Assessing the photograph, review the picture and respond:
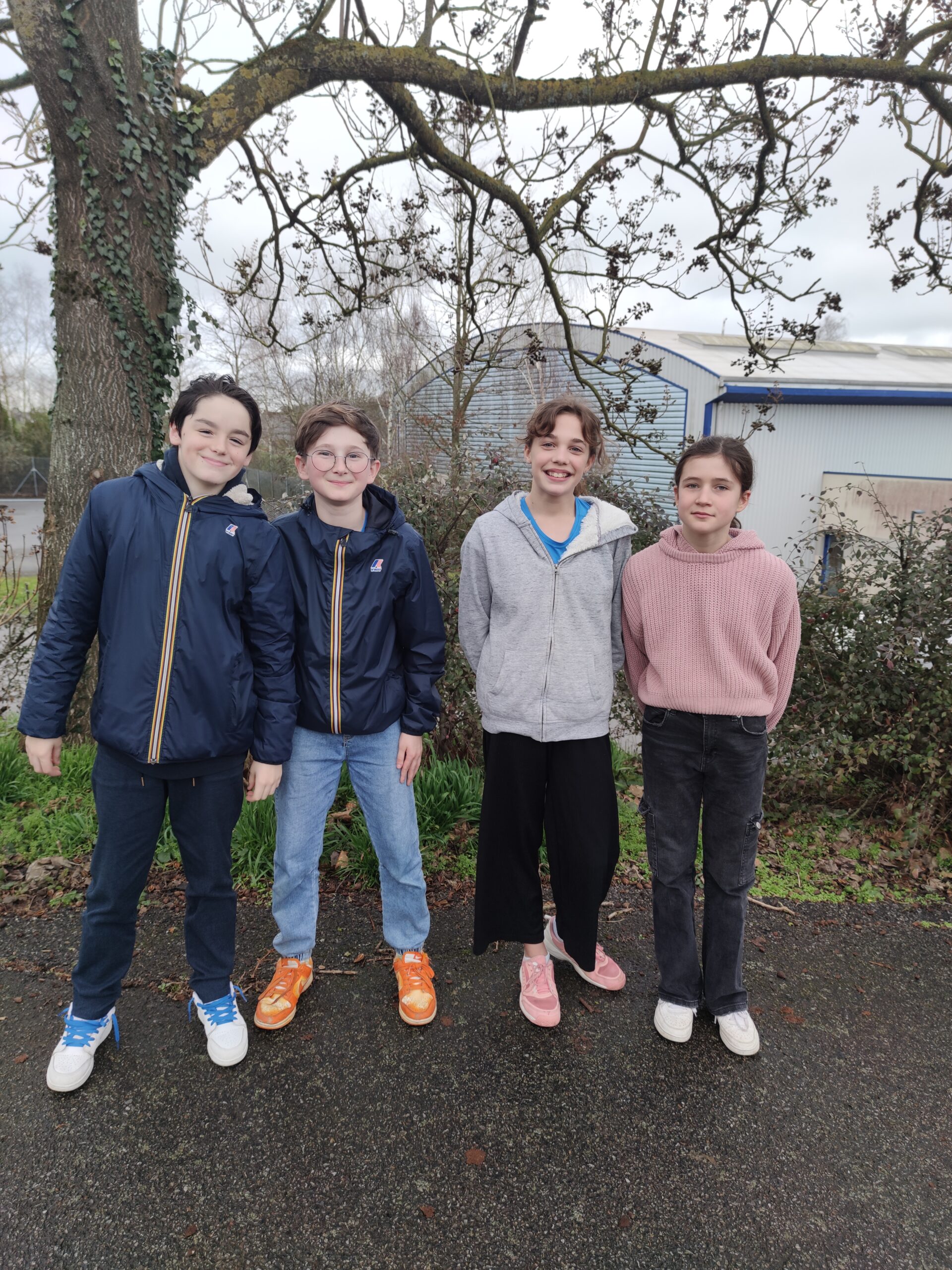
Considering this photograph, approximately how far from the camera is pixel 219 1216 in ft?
6.19

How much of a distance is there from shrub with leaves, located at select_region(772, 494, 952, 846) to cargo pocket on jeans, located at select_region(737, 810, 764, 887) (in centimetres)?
182

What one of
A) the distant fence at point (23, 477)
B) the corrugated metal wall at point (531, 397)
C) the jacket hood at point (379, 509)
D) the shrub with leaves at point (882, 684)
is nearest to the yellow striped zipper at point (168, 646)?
the jacket hood at point (379, 509)

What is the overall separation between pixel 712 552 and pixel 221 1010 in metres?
2.27

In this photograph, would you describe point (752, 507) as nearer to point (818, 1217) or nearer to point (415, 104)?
point (415, 104)

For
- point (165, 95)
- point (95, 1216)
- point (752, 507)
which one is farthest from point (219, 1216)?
point (752, 507)

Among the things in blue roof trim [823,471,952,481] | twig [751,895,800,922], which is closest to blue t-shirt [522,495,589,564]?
twig [751,895,800,922]

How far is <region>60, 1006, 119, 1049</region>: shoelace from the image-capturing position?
236cm

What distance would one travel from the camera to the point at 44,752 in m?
2.28

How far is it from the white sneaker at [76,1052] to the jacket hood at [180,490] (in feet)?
5.59

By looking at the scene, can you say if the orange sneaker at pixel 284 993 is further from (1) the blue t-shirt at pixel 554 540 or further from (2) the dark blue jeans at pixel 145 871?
(1) the blue t-shirt at pixel 554 540

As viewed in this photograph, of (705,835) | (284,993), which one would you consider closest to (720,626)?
(705,835)

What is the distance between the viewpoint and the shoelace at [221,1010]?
247 cm

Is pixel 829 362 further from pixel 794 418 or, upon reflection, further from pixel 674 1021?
pixel 674 1021

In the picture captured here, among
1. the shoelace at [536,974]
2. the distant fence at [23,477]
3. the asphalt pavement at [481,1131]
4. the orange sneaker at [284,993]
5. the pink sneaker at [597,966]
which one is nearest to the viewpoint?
the asphalt pavement at [481,1131]
